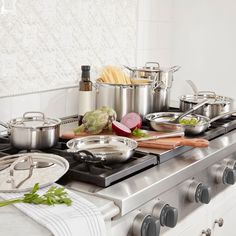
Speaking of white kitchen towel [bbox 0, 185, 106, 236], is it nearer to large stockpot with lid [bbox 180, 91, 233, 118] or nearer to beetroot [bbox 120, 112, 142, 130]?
beetroot [bbox 120, 112, 142, 130]

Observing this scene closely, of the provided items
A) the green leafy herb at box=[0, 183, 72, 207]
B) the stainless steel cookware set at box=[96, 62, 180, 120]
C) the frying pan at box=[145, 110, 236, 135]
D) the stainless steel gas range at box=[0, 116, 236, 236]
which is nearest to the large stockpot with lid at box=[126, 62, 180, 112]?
the stainless steel cookware set at box=[96, 62, 180, 120]

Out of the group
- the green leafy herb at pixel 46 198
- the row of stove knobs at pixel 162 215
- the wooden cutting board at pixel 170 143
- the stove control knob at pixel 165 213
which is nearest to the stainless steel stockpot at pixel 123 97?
the wooden cutting board at pixel 170 143

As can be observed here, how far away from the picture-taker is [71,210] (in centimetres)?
93

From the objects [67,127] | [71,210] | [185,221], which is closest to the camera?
[71,210]

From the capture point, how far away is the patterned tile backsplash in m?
1.47

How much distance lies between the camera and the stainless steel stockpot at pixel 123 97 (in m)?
1.60

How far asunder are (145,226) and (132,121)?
50 cm

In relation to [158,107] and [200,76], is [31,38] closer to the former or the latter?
[158,107]

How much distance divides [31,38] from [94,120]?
347 mm

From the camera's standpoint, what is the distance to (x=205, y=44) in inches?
90.0

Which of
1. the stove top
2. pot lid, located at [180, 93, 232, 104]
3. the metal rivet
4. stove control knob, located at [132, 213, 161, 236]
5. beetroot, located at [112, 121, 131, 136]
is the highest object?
pot lid, located at [180, 93, 232, 104]

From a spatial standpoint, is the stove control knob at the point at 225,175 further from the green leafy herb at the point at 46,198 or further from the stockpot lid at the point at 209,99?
the green leafy herb at the point at 46,198

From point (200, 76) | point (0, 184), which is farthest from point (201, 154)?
point (200, 76)

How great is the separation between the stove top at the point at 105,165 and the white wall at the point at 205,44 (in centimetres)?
97
